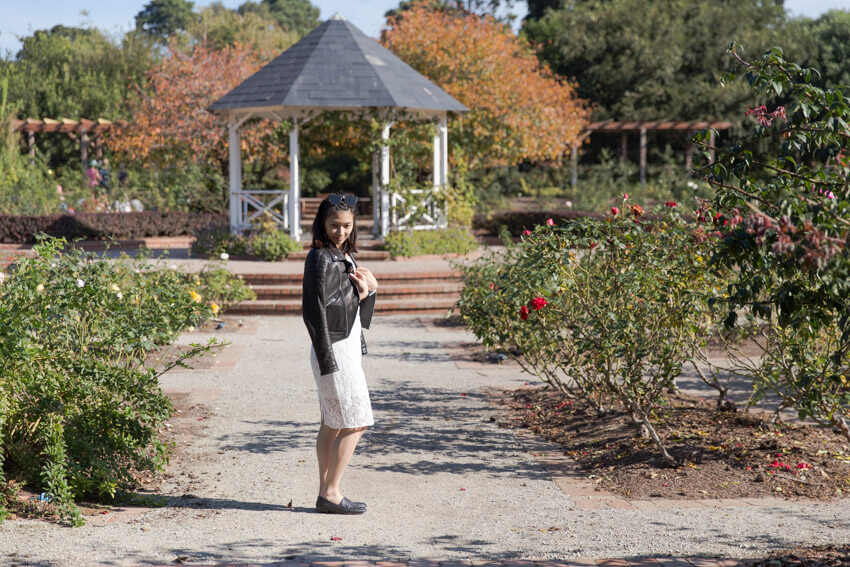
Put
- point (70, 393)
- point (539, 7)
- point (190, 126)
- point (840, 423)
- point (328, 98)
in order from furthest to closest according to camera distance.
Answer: point (539, 7) → point (190, 126) → point (328, 98) → point (840, 423) → point (70, 393)

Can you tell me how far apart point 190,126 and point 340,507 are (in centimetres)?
2116

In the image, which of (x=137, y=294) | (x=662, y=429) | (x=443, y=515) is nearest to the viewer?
(x=443, y=515)

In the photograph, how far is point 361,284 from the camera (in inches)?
174

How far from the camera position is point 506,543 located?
3910mm

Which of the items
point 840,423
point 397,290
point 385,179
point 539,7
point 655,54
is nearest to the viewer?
point 840,423

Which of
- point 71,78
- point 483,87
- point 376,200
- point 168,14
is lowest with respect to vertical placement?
point 376,200

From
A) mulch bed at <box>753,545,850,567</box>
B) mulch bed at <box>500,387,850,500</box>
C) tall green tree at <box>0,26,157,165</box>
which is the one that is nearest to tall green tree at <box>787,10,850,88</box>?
tall green tree at <box>0,26,157,165</box>

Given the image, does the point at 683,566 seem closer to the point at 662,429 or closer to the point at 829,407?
the point at 829,407

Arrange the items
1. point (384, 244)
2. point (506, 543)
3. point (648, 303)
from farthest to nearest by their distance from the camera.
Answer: point (384, 244), point (648, 303), point (506, 543)

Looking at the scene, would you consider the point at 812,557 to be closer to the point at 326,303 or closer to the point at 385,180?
the point at 326,303

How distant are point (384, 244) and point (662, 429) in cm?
1035

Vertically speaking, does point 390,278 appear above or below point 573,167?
below

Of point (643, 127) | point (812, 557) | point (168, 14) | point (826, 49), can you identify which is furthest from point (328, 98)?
point (168, 14)

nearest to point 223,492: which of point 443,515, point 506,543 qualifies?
point 443,515
